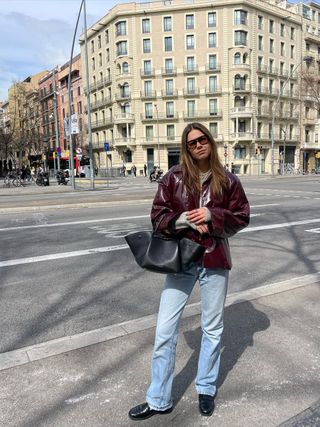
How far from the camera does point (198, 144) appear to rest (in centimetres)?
250

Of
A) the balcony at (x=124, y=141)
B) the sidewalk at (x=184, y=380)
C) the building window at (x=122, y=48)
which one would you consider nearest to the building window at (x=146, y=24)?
the building window at (x=122, y=48)

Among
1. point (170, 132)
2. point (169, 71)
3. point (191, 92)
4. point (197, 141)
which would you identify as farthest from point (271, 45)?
point (197, 141)

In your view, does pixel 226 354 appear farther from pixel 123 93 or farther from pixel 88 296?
pixel 123 93

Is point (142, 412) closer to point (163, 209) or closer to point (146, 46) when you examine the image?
point (163, 209)

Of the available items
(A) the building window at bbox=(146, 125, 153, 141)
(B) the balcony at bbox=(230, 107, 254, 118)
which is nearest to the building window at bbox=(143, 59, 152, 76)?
(A) the building window at bbox=(146, 125, 153, 141)

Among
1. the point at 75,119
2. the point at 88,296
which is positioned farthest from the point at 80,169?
the point at 88,296

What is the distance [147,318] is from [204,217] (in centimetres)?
196

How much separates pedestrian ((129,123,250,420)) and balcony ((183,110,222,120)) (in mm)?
54292

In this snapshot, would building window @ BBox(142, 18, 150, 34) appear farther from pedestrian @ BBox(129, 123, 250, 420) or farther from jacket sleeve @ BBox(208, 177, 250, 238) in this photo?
jacket sleeve @ BBox(208, 177, 250, 238)

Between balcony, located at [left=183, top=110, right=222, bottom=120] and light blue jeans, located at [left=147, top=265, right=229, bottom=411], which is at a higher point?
balcony, located at [left=183, top=110, right=222, bottom=120]

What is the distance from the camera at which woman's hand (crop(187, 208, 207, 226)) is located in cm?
232

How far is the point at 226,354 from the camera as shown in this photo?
3268 mm

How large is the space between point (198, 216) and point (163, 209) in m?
0.27

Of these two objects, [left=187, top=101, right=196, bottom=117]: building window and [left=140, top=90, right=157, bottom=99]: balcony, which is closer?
[left=187, top=101, right=196, bottom=117]: building window
